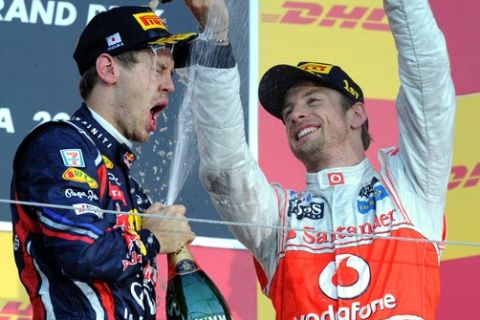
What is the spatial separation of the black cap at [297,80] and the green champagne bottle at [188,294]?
0.61 m

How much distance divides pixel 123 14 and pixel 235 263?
3.27 feet

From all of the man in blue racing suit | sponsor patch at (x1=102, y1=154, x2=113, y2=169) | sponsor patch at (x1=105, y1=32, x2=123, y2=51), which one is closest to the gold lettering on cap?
the man in blue racing suit

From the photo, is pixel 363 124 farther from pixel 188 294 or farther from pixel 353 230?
pixel 188 294

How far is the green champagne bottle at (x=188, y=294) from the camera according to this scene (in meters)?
2.98

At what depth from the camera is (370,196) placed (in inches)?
130

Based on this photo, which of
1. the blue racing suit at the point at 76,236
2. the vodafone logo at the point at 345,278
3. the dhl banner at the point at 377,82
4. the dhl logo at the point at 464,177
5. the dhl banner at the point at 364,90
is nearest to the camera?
the blue racing suit at the point at 76,236

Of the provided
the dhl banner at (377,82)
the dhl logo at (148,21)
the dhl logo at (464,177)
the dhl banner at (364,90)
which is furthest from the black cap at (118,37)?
the dhl logo at (464,177)

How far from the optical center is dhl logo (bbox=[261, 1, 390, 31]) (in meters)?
4.19

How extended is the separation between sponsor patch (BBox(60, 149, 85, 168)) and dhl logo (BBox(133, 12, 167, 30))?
1.08ft

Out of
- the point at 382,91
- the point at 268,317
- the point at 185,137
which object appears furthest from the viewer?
the point at 382,91

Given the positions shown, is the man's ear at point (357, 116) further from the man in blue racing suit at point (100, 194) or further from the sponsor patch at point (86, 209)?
the sponsor patch at point (86, 209)

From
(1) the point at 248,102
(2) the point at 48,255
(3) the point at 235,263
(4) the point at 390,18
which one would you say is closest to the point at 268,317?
(3) the point at 235,263

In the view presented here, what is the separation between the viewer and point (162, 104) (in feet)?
9.91

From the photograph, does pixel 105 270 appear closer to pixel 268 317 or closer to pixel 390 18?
pixel 390 18
